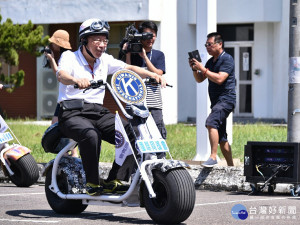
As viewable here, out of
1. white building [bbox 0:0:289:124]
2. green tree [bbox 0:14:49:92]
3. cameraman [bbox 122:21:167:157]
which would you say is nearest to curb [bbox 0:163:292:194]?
cameraman [bbox 122:21:167:157]

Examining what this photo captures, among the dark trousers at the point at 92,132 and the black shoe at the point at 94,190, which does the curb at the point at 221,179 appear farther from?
the black shoe at the point at 94,190

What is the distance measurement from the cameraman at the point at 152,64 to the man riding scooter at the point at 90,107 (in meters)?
2.05

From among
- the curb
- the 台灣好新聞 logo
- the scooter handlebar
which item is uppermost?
the scooter handlebar

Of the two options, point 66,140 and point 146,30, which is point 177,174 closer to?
point 66,140

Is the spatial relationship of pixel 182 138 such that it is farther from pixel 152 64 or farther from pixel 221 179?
pixel 152 64

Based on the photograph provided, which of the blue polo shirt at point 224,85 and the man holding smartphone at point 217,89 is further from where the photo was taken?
the blue polo shirt at point 224,85

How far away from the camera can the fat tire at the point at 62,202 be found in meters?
8.15

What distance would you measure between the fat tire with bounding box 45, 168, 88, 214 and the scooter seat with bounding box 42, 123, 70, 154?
22 cm

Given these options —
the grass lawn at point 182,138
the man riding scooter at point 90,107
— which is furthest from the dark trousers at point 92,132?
the grass lawn at point 182,138

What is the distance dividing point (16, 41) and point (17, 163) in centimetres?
1342

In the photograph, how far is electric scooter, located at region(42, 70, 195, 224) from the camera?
719 centimetres

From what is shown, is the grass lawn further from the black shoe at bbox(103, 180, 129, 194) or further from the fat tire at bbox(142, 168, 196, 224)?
the fat tire at bbox(142, 168, 196, 224)

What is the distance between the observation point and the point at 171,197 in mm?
7137

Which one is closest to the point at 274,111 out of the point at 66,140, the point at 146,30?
the point at 146,30
